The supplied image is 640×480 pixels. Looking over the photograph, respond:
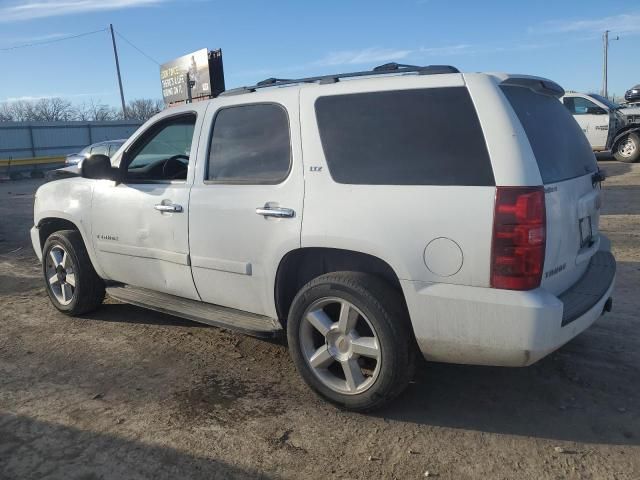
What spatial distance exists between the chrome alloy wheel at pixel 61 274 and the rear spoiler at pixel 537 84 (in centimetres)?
401

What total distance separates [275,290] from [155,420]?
106 centimetres

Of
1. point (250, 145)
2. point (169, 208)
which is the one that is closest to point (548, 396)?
point (250, 145)

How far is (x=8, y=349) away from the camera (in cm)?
455

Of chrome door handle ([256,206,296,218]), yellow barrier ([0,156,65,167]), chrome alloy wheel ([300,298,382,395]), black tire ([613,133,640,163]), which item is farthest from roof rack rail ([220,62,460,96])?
yellow barrier ([0,156,65,167])

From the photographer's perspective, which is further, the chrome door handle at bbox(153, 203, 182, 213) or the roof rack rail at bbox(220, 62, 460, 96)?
the chrome door handle at bbox(153, 203, 182, 213)

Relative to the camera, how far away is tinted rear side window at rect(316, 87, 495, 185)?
2.90m

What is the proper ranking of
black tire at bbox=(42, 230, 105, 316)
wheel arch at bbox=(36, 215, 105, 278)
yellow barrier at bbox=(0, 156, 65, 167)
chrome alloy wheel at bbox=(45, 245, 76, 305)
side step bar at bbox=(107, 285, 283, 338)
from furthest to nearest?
1. yellow barrier at bbox=(0, 156, 65, 167)
2. chrome alloy wheel at bbox=(45, 245, 76, 305)
3. black tire at bbox=(42, 230, 105, 316)
4. wheel arch at bbox=(36, 215, 105, 278)
5. side step bar at bbox=(107, 285, 283, 338)

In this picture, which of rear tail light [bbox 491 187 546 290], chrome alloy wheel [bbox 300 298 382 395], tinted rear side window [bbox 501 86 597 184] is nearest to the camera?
rear tail light [bbox 491 187 546 290]

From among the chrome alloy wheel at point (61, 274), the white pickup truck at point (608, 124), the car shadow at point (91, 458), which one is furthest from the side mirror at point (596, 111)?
the car shadow at point (91, 458)

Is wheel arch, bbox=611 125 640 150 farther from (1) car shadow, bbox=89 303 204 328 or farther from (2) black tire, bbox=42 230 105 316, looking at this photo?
(2) black tire, bbox=42 230 105 316

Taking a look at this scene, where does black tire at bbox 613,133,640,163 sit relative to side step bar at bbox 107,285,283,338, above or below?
above

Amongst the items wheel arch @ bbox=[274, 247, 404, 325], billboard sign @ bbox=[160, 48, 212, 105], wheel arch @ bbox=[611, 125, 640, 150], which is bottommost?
wheel arch @ bbox=[274, 247, 404, 325]

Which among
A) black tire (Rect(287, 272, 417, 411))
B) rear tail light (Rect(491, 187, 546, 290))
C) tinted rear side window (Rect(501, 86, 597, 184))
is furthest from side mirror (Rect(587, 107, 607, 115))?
black tire (Rect(287, 272, 417, 411))

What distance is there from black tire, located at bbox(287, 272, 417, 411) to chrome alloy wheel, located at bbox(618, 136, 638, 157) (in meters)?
15.7
